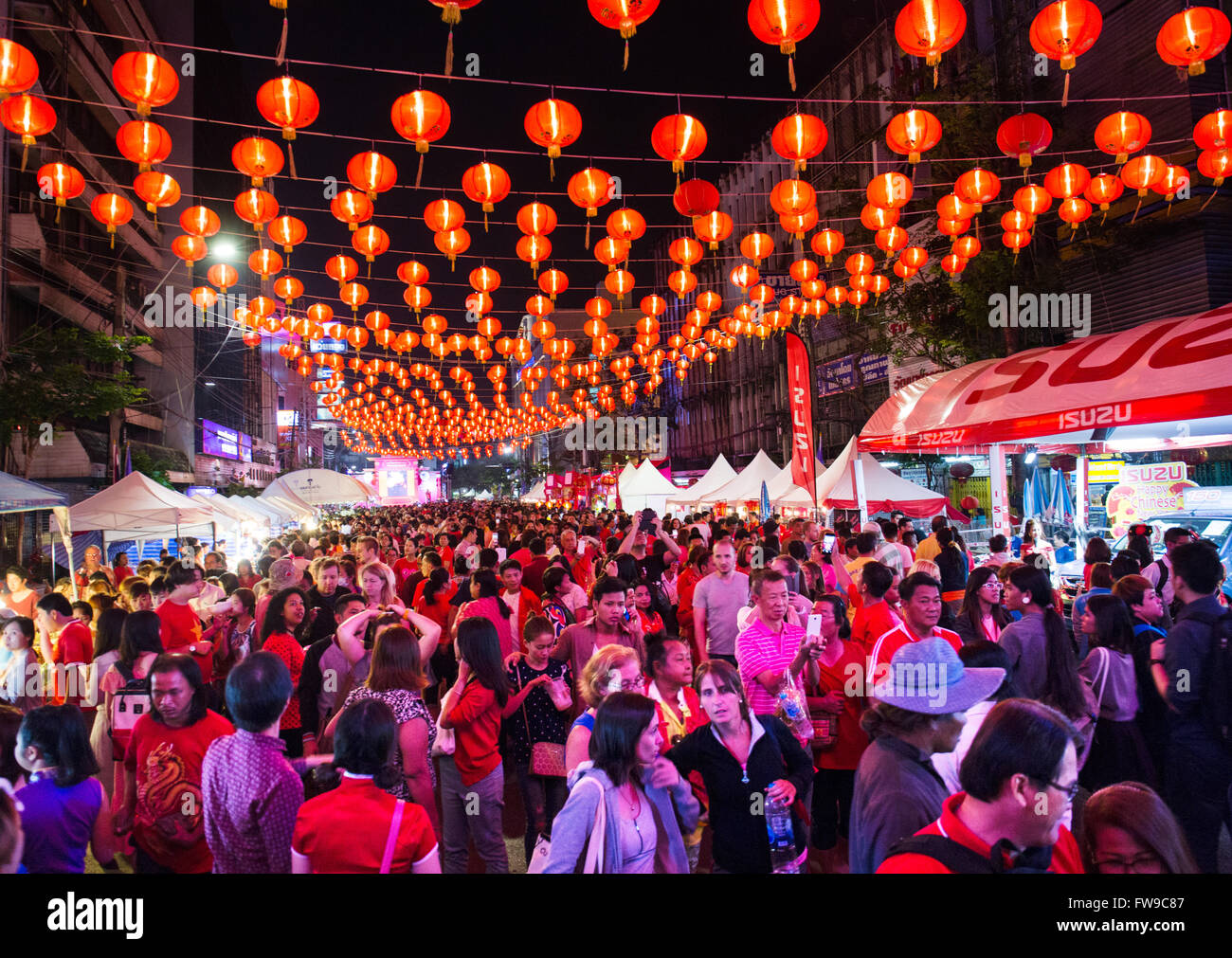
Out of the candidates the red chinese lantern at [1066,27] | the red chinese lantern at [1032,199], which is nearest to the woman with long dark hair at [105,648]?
the red chinese lantern at [1066,27]

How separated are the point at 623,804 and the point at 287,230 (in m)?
9.84

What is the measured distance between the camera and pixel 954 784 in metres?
2.81

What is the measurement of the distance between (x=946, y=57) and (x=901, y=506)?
39.3 ft

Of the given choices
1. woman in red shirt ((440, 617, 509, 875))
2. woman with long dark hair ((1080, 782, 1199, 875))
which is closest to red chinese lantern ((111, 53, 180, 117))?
woman in red shirt ((440, 617, 509, 875))

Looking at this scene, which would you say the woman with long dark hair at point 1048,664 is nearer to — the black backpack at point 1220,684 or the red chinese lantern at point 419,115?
the black backpack at point 1220,684

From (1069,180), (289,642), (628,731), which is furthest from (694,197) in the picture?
(628,731)

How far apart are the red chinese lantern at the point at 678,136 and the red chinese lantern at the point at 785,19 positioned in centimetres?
159

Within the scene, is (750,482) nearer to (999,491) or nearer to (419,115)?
(999,491)

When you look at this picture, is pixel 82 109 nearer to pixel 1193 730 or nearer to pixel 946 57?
pixel 946 57

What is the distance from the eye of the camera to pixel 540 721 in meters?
4.45

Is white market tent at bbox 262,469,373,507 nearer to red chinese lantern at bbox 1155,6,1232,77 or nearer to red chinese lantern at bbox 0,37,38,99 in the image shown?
red chinese lantern at bbox 0,37,38,99

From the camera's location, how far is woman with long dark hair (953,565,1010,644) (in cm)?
536

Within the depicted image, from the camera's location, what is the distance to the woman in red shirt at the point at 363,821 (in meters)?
2.47

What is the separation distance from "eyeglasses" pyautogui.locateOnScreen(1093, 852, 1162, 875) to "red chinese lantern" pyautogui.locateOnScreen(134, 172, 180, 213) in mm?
9935
